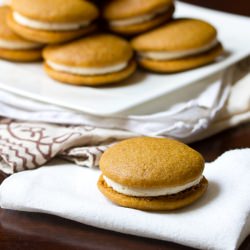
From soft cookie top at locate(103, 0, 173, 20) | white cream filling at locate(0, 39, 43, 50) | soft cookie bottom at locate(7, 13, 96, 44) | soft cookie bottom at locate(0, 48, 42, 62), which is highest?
soft cookie top at locate(103, 0, 173, 20)

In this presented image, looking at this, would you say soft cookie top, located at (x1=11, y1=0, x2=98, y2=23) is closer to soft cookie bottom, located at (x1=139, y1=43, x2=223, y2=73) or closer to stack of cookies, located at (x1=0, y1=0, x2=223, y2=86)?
stack of cookies, located at (x1=0, y1=0, x2=223, y2=86)

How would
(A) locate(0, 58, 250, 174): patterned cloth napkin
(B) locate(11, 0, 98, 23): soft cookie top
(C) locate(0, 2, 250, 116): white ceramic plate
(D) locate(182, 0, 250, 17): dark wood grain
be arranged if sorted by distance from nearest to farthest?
(A) locate(0, 58, 250, 174): patterned cloth napkin → (C) locate(0, 2, 250, 116): white ceramic plate → (B) locate(11, 0, 98, 23): soft cookie top → (D) locate(182, 0, 250, 17): dark wood grain

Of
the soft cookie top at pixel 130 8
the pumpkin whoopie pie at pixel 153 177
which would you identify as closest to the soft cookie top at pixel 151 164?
the pumpkin whoopie pie at pixel 153 177

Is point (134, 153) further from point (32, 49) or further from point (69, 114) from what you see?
point (32, 49)

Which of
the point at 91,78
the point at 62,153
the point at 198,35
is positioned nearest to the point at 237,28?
the point at 198,35

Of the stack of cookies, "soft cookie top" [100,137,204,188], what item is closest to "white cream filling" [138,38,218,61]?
the stack of cookies

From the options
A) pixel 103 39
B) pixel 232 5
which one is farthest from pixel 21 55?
pixel 232 5
